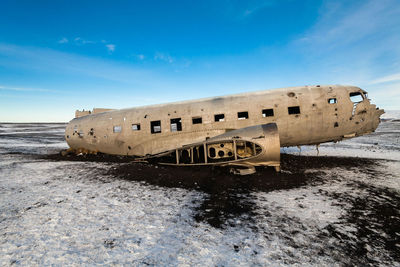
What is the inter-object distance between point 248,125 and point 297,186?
3.89 metres

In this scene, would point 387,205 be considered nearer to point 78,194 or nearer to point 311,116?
point 311,116

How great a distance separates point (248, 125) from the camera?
A: 386 inches

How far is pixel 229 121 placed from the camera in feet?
32.7

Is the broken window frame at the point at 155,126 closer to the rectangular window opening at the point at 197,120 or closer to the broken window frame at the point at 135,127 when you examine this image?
the broken window frame at the point at 135,127

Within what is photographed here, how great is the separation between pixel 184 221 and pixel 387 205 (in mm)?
6308

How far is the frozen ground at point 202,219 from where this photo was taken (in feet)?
11.5

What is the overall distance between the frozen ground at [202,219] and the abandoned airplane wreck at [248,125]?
123 cm

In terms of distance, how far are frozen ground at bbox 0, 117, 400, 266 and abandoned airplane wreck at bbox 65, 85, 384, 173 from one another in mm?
1234

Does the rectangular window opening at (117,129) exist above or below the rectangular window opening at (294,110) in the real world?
below

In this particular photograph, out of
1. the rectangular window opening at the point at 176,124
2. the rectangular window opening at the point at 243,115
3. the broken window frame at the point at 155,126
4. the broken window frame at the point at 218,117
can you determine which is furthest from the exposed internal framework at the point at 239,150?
the broken window frame at the point at 155,126

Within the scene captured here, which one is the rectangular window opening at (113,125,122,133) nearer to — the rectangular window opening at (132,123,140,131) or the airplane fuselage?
the airplane fuselage

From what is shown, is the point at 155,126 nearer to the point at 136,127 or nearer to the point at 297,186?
the point at 136,127

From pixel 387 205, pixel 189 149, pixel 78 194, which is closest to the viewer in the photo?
pixel 387 205

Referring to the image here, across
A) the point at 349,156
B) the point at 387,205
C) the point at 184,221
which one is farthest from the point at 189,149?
the point at 349,156
